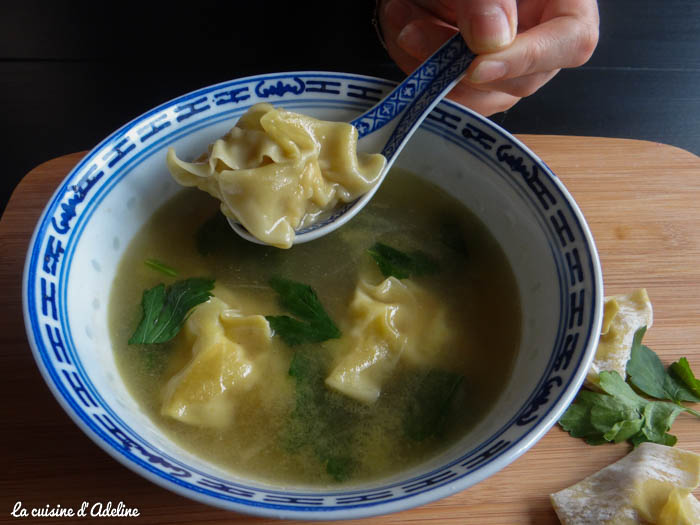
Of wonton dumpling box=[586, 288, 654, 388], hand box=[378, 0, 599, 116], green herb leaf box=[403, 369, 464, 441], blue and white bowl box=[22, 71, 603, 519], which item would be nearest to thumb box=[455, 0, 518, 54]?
hand box=[378, 0, 599, 116]

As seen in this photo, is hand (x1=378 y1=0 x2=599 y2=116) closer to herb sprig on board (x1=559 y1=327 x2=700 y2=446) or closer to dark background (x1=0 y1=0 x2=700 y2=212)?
dark background (x1=0 y1=0 x2=700 y2=212)

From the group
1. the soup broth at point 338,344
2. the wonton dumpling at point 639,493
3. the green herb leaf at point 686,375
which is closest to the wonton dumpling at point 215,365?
the soup broth at point 338,344

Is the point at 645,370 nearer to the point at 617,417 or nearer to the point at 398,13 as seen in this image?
the point at 617,417

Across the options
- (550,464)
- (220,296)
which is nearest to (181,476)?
(220,296)

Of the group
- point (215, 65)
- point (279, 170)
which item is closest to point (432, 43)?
point (279, 170)

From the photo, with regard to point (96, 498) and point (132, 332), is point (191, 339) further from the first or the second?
point (96, 498)

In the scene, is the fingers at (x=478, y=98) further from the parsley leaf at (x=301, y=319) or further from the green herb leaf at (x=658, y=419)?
the green herb leaf at (x=658, y=419)
